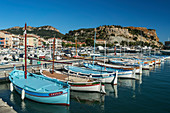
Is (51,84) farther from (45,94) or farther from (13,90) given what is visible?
(13,90)

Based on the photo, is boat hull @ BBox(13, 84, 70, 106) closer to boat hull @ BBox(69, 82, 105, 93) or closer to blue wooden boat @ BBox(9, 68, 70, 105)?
blue wooden boat @ BBox(9, 68, 70, 105)

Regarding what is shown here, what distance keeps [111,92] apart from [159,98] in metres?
8.22

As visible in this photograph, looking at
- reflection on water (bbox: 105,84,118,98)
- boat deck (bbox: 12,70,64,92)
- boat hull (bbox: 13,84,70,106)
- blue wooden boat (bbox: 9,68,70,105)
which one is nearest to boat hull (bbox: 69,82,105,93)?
reflection on water (bbox: 105,84,118,98)

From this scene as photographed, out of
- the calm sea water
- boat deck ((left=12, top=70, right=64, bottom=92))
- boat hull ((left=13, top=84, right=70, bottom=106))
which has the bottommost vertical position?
the calm sea water

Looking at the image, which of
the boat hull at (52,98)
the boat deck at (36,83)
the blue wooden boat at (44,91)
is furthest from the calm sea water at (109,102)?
the boat deck at (36,83)

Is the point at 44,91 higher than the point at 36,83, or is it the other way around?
the point at 36,83

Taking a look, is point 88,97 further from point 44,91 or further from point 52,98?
point 44,91

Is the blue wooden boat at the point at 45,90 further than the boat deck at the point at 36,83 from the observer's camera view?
No

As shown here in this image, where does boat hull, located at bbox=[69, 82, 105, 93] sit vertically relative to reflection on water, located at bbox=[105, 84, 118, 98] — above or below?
above

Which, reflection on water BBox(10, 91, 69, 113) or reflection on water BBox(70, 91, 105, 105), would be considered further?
reflection on water BBox(70, 91, 105, 105)

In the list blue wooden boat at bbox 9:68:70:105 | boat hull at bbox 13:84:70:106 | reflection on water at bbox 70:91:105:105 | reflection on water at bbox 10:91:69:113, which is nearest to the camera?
blue wooden boat at bbox 9:68:70:105

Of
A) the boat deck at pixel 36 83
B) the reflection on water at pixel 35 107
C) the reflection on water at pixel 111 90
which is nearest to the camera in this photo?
the reflection on water at pixel 35 107

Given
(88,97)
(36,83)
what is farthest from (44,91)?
(88,97)

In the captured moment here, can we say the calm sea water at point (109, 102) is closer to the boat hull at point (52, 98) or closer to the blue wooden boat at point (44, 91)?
A: the boat hull at point (52, 98)
